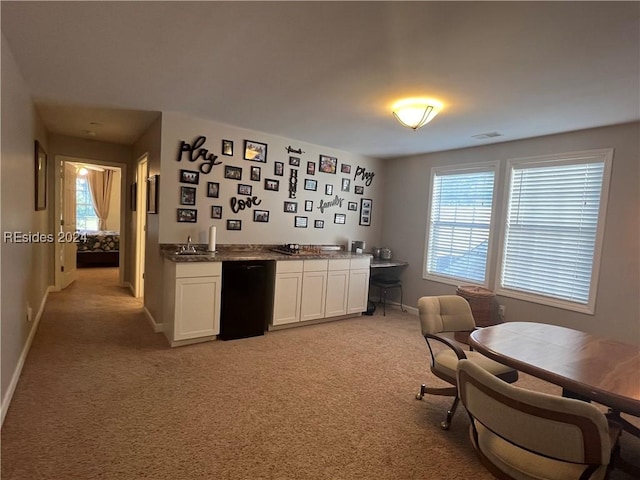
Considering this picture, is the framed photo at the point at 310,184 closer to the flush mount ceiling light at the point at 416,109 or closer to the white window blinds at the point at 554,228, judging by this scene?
the flush mount ceiling light at the point at 416,109

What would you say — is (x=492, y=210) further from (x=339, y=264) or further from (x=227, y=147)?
(x=227, y=147)

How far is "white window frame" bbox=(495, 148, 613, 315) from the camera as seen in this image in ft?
10.9

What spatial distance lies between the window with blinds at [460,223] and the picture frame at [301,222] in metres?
1.80

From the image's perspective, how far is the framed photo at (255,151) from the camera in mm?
4172

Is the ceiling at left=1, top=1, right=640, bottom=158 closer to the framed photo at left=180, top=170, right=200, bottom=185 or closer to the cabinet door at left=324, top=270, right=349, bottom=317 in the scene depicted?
the framed photo at left=180, top=170, right=200, bottom=185

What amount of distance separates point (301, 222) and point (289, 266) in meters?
0.96

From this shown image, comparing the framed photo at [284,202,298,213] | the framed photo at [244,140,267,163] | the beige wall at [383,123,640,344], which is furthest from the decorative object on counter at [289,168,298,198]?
the beige wall at [383,123,640,344]

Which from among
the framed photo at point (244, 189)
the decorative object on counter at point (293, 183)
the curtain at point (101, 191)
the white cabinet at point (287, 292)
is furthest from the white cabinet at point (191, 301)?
the curtain at point (101, 191)

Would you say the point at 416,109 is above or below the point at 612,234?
above

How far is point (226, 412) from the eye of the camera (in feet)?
7.65

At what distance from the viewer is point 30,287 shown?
3.35 metres

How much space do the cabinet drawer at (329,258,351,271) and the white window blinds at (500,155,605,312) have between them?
1889 millimetres

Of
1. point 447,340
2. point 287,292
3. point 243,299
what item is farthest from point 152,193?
point 447,340

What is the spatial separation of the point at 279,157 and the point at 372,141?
1.22 meters
